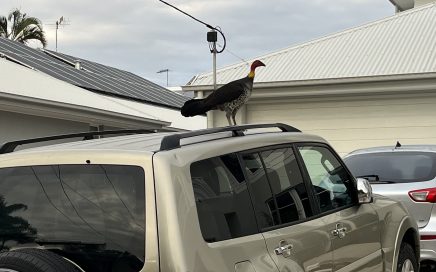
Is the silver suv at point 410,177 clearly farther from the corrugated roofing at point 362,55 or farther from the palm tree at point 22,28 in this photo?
the palm tree at point 22,28

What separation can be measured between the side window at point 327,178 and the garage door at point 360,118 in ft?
26.1

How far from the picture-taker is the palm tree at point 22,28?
1201 inches

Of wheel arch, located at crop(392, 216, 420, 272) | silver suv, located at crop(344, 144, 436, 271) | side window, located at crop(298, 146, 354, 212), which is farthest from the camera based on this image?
silver suv, located at crop(344, 144, 436, 271)

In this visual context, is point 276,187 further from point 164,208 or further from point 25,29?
point 25,29

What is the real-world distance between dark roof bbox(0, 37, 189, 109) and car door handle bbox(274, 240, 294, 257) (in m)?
12.3

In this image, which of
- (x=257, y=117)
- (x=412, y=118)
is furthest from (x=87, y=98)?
(x=412, y=118)

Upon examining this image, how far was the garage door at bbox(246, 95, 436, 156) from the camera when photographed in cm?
1219

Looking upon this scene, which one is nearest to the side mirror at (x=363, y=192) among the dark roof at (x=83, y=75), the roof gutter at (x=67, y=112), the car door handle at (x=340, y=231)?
the car door handle at (x=340, y=231)

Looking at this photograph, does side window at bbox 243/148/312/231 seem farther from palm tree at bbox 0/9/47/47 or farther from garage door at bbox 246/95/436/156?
palm tree at bbox 0/9/47/47

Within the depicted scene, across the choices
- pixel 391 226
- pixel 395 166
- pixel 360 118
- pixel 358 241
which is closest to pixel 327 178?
pixel 358 241

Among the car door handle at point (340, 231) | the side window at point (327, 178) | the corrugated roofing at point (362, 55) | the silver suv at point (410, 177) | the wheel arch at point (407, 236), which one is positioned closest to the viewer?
the car door handle at point (340, 231)

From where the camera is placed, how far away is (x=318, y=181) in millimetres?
4277

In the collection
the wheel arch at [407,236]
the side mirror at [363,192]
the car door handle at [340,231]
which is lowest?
the wheel arch at [407,236]

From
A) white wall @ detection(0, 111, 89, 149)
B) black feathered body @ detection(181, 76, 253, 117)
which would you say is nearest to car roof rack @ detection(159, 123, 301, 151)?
black feathered body @ detection(181, 76, 253, 117)
